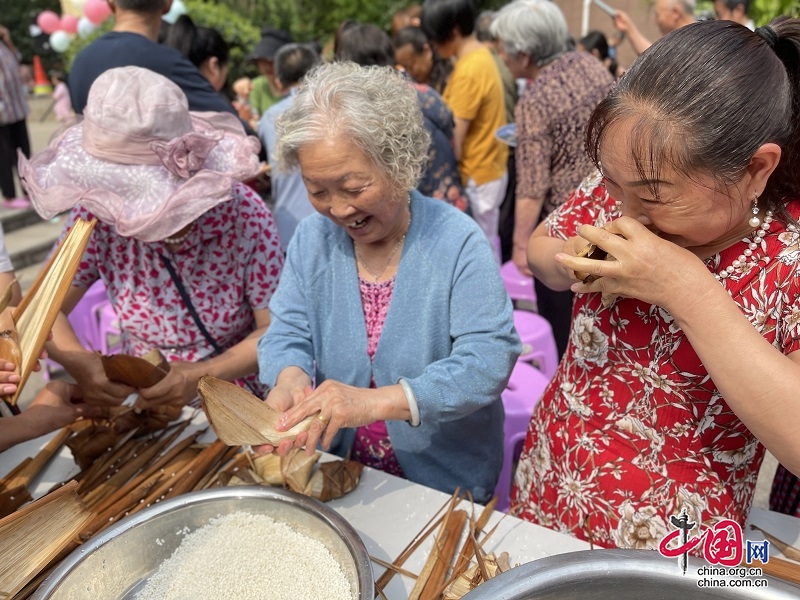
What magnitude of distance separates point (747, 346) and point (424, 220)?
851 millimetres

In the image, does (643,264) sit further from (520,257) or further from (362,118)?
(520,257)

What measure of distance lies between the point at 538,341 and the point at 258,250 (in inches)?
67.2

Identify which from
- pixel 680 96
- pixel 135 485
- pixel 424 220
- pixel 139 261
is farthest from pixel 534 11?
pixel 135 485

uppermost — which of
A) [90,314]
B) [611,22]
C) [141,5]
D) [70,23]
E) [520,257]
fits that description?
[141,5]

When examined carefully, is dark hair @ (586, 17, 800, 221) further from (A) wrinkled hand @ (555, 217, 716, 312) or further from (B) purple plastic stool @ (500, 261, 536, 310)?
(B) purple plastic stool @ (500, 261, 536, 310)

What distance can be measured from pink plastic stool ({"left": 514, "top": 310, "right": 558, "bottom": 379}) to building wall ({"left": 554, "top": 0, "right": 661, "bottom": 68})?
45.0ft

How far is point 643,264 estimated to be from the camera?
3.30 feet

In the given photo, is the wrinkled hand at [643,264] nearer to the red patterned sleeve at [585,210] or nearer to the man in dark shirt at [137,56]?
the red patterned sleeve at [585,210]

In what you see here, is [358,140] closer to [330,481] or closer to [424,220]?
[424,220]

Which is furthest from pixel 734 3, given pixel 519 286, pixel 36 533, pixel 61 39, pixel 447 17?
pixel 61 39

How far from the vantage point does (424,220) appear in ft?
5.37

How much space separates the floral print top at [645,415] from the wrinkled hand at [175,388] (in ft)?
3.22

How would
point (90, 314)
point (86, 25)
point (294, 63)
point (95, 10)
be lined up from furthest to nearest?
1. point (86, 25)
2. point (95, 10)
3. point (294, 63)
4. point (90, 314)

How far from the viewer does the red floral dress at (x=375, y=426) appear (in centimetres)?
165
